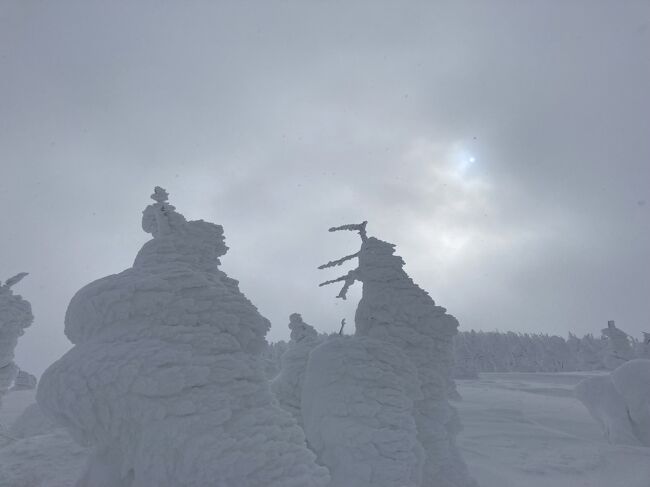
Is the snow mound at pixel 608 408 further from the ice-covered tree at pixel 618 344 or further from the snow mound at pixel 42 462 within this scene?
the snow mound at pixel 42 462

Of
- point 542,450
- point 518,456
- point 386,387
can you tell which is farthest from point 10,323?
point 542,450

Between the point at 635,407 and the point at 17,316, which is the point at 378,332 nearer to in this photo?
the point at 635,407

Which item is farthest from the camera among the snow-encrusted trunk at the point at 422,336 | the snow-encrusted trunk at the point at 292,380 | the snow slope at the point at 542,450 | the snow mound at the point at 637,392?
the snow mound at the point at 637,392

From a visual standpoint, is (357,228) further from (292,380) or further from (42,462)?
(42,462)

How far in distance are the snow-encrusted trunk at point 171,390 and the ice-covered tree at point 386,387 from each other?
9.98ft

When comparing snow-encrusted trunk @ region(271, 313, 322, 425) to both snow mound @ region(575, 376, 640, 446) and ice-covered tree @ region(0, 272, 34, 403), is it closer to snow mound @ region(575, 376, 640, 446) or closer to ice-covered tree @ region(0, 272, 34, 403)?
ice-covered tree @ region(0, 272, 34, 403)

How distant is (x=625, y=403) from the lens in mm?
15711

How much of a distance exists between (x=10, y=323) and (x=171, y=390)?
15610 millimetres

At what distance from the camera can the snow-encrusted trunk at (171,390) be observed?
193 inches

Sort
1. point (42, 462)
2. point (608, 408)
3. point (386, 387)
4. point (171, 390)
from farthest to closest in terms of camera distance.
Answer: point (608, 408), point (42, 462), point (386, 387), point (171, 390)

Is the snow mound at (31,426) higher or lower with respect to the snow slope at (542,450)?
higher

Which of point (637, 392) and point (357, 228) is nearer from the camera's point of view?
point (357, 228)

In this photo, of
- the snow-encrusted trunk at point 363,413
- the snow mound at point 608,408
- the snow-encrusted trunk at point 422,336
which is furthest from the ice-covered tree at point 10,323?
the snow mound at point 608,408

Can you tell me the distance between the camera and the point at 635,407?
50.1 ft
